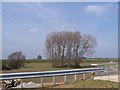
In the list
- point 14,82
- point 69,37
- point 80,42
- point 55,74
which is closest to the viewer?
point 14,82

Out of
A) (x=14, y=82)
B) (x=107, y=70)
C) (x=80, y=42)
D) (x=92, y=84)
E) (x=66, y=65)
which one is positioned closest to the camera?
(x=92, y=84)

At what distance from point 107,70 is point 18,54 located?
599 cm

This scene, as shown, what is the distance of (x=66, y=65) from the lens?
40750mm

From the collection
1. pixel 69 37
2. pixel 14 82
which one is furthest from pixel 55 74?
pixel 69 37

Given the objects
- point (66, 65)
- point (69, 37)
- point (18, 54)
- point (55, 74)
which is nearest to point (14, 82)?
point (55, 74)

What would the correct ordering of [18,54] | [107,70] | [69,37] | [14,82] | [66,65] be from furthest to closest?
[66,65], [69,37], [18,54], [107,70], [14,82]

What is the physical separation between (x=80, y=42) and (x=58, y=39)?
10.2 feet

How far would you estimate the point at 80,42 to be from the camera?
37.5 meters

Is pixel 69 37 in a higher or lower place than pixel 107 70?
higher

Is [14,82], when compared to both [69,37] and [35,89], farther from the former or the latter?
[69,37]

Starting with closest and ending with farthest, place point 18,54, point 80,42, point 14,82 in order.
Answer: point 14,82 < point 18,54 < point 80,42

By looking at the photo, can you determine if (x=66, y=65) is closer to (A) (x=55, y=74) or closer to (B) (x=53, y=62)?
(B) (x=53, y=62)

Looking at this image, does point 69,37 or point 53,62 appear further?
point 53,62

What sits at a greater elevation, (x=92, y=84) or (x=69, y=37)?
(x=69, y=37)
